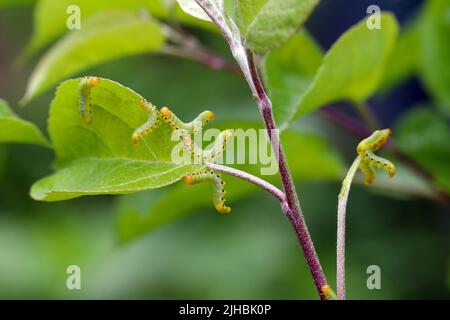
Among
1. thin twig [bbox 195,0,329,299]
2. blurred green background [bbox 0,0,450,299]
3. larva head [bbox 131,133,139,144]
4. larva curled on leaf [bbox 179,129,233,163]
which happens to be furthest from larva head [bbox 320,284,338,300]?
blurred green background [bbox 0,0,450,299]

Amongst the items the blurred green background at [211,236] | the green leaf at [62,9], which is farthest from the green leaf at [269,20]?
the blurred green background at [211,236]

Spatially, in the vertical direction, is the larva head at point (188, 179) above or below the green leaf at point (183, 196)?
below

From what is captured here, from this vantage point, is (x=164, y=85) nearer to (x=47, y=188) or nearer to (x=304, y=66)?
(x=304, y=66)

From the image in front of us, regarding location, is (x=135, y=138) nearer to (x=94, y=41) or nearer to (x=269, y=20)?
(x=269, y=20)

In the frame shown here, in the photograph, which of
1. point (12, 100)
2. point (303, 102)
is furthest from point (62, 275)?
point (303, 102)

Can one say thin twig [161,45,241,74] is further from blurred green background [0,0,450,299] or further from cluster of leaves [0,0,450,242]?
blurred green background [0,0,450,299]

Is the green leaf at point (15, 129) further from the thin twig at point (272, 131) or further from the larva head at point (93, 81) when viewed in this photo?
the thin twig at point (272, 131)

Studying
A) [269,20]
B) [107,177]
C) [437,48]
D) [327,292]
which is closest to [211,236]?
[437,48]
